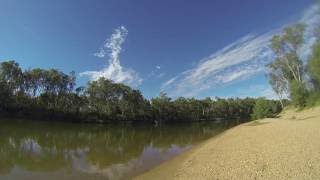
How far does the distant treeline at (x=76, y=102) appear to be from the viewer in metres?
84.1

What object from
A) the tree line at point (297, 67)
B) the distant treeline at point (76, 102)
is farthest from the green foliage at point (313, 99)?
the distant treeline at point (76, 102)

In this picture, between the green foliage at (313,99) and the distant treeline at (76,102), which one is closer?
the green foliage at (313,99)

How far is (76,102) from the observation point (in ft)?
335

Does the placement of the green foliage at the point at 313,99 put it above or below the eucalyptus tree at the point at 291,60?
below

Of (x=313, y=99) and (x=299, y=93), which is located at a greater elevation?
(x=299, y=93)

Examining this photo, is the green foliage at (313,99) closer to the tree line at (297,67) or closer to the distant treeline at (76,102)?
the tree line at (297,67)

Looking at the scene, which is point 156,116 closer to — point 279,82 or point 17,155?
point 279,82

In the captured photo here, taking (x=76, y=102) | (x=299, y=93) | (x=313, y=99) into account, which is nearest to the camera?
(x=313, y=99)

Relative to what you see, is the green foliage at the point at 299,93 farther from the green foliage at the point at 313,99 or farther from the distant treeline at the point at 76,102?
the distant treeline at the point at 76,102

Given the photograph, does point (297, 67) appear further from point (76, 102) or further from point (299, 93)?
point (76, 102)

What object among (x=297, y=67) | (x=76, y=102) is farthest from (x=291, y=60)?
(x=76, y=102)

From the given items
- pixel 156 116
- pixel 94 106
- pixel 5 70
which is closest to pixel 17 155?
pixel 5 70

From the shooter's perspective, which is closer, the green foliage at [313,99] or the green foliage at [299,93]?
the green foliage at [313,99]

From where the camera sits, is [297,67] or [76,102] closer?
[297,67]
